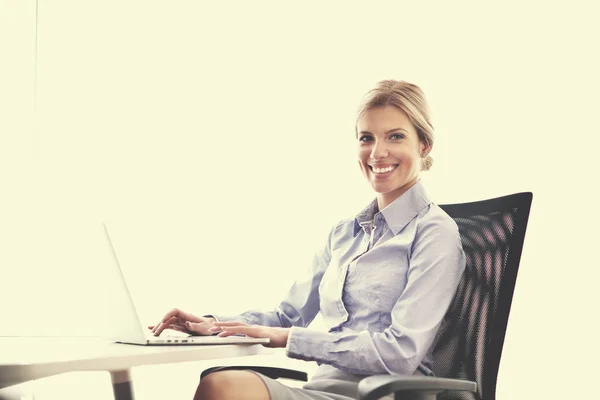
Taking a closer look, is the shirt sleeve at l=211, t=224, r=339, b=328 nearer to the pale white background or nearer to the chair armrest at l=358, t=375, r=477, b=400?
the chair armrest at l=358, t=375, r=477, b=400

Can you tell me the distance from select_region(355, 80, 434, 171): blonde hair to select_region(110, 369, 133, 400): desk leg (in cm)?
95

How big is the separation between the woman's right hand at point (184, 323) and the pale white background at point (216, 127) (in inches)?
51.0

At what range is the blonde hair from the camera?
1829mm

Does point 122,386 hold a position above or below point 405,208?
below

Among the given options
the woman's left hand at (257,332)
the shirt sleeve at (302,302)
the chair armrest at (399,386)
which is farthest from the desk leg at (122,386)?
the chair armrest at (399,386)

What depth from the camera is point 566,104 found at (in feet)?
9.14

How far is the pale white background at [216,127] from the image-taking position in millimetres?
2986

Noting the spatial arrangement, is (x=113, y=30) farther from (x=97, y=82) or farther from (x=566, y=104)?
(x=566, y=104)

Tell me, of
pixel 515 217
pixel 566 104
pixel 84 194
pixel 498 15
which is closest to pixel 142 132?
pixel 84 194

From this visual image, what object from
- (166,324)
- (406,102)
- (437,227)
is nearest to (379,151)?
(406,102)

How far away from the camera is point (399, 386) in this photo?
1.13m

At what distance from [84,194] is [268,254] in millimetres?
1012

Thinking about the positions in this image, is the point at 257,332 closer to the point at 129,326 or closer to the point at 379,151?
the point at 129,326

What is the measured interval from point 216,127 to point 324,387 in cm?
204
